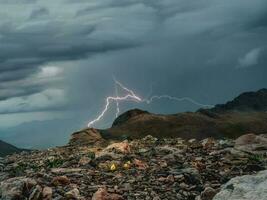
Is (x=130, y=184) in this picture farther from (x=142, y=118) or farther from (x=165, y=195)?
(x=142, y=118)

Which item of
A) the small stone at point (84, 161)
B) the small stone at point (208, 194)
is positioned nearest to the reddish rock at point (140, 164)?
the small stone at point (84, 161)

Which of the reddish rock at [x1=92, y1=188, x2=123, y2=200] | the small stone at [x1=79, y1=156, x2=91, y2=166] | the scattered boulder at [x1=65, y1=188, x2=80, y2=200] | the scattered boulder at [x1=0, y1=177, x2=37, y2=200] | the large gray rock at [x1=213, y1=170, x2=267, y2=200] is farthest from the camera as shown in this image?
the small stone at [x1=79, y1=156, x2=91, y2=166]

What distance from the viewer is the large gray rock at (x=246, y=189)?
1254 centimetres

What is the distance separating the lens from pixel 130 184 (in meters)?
19.6

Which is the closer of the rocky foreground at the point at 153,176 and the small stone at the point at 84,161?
the rocky foreground at the point at 153,176

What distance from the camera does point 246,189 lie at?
43.0 feet

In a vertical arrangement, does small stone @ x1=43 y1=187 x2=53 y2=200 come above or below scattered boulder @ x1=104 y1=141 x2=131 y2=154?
below

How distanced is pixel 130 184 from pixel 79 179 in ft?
7.25

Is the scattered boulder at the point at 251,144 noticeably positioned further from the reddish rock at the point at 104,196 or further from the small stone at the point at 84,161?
the reddish rock at the point at 104,196

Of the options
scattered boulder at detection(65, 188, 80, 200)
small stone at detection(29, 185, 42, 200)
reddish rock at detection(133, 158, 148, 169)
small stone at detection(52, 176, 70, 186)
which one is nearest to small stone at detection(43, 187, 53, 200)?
small stone at detection(29, 185, 42, 200)

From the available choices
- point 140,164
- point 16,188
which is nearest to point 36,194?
point 16,188

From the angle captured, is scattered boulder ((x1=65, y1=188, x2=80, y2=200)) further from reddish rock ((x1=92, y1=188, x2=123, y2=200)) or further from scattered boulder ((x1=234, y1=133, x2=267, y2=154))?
scattered boulder ((x1=234, y1=133, x2=267, y2=154))

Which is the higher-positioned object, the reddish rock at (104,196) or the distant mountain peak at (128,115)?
the distant mountain peak at (128,115)

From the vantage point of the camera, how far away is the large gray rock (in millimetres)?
12538
